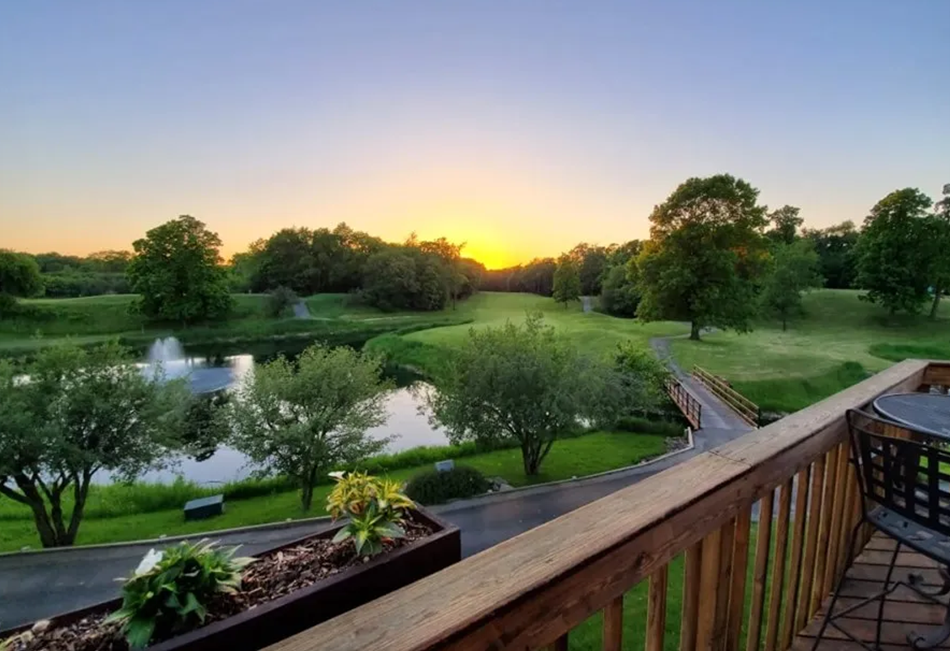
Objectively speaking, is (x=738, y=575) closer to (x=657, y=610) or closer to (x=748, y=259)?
(x=657, y=610)

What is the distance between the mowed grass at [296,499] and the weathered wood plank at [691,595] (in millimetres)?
9892

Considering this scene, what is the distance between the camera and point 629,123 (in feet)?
41.1

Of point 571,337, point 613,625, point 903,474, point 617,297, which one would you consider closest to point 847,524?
point 903,474

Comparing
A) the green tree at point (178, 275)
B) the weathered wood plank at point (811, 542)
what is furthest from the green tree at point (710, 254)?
the green tree at point (178, 275)

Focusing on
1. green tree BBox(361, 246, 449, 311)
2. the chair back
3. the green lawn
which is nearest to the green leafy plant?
the chair back

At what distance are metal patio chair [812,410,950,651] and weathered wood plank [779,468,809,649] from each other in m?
0.09

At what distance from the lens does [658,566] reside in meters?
0.88

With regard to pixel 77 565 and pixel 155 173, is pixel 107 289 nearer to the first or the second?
pixel 155 173

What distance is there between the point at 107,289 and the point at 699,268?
165 feet

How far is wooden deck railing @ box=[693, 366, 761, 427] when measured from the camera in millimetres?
13277

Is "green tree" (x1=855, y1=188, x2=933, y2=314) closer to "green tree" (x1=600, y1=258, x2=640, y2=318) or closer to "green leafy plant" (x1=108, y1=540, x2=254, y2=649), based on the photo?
"green tree" (x1=600, y1=258, x2=640, y2=318)

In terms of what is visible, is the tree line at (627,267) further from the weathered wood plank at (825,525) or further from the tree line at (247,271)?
the weathered wood plank at (825,525)

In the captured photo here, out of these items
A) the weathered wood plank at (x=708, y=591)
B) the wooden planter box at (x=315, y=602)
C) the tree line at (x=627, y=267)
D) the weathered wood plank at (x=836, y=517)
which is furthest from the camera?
the tree line at (x=627, y=267)

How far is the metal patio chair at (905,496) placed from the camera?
1.33m
